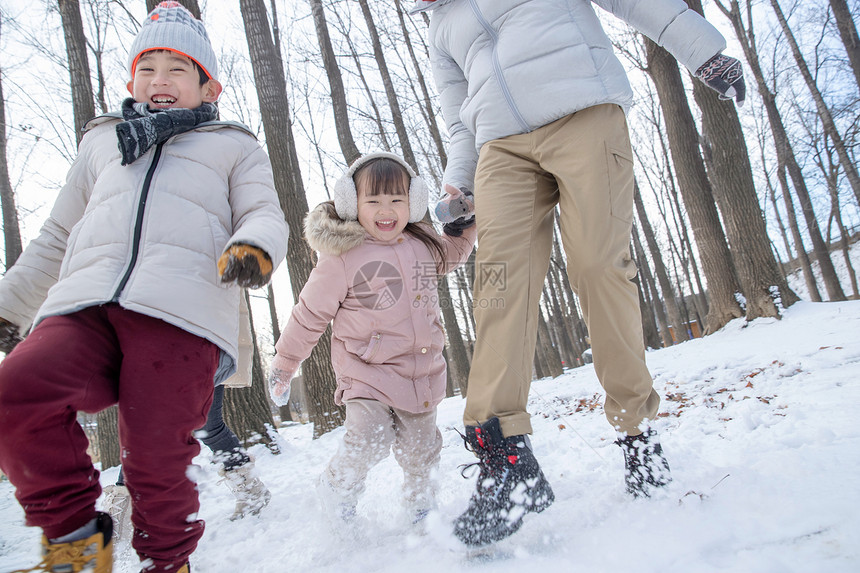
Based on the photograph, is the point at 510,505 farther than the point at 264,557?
No

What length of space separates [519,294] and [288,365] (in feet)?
3.60

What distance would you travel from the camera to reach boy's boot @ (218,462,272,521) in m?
2.31

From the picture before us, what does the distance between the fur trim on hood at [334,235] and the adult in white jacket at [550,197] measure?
0.59m

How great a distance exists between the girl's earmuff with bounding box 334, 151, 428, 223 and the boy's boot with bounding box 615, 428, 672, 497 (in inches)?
52.7

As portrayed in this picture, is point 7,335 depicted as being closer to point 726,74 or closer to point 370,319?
point 370,319

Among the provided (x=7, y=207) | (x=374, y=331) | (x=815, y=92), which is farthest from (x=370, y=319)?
(x=815, y=92)

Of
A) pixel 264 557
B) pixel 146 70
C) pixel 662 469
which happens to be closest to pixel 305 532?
pixel 264 557

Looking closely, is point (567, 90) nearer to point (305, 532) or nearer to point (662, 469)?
point (662, 469)

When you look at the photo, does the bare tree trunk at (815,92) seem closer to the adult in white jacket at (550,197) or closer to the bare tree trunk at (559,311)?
the bare tree trunk at (559,311)

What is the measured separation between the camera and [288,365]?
6.88 feet

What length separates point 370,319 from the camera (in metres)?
2.03

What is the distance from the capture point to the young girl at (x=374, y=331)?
6.36 feet

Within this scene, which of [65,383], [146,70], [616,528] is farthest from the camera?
[146,70]

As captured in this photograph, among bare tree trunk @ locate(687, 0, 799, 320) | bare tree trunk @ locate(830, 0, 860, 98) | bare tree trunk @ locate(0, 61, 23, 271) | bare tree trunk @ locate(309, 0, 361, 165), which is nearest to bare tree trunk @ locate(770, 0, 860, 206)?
bare tree trunk @ locate(830, 0, 860, 98)
